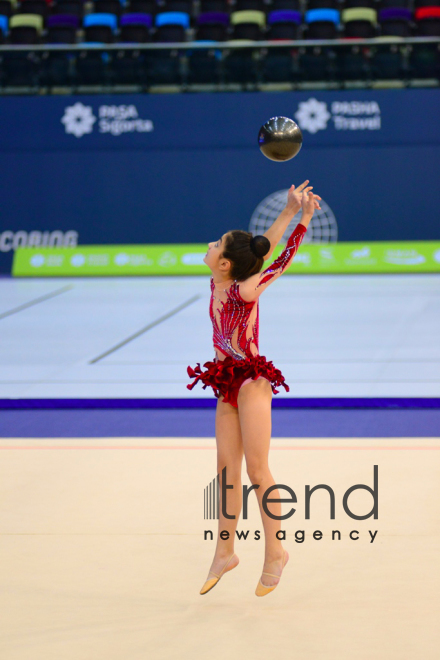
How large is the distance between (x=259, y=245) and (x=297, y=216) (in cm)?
A: 1135

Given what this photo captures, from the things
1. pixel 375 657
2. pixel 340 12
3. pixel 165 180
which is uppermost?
pixel 340 12

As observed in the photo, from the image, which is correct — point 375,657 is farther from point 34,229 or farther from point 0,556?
point 34,229

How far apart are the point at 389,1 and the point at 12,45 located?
7.48 metres

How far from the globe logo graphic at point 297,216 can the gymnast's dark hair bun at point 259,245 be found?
442 inches

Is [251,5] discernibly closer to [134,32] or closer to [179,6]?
[179,6]

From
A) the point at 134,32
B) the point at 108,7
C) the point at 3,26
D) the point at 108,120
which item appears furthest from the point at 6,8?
the point at 108,120

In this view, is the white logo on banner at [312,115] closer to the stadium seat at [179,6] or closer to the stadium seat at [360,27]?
the stadium seat at [360,27]

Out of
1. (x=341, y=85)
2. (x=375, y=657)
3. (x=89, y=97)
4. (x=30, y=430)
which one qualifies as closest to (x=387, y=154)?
(x=341, y=85)

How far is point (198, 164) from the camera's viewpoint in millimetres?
14391

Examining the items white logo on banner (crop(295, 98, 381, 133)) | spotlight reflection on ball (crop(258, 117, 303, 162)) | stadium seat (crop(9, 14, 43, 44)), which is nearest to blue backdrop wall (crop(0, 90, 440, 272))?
white logo on banner (crop(295, 98, 381, 133))

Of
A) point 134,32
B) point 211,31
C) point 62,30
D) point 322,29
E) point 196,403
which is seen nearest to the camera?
point 196,403

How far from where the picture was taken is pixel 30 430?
5.23 meters

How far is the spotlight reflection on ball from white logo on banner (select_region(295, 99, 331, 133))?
1129cm

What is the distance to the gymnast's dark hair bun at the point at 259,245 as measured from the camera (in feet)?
9.53
